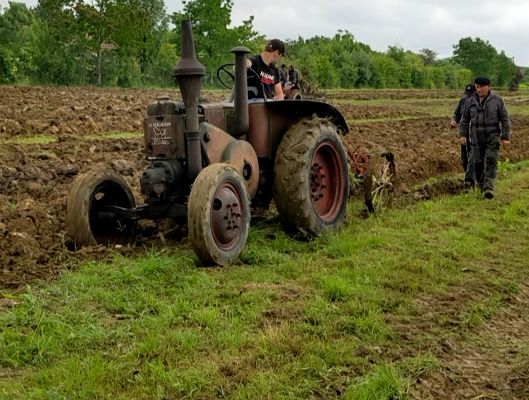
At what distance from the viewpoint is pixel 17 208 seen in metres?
7.62

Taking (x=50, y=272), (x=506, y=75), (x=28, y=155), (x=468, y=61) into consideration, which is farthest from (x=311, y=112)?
(x=468, y=61)

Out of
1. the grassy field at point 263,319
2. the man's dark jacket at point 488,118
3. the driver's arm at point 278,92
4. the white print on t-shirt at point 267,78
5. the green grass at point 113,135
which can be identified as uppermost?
the white print on t-shirt at point 267,78

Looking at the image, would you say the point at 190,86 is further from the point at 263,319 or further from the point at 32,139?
the point at 32,139

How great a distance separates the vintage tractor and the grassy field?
0.35 metres

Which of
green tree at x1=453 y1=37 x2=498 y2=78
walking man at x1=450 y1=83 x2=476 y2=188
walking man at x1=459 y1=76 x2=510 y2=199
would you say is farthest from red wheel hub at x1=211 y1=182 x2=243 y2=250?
green tree at x1=453 y1=37 x2=498 y2=78

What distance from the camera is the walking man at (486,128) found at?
400 inches

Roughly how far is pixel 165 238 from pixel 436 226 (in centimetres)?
311

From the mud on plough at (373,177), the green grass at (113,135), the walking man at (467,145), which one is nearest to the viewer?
the mud on plough at (373,177)

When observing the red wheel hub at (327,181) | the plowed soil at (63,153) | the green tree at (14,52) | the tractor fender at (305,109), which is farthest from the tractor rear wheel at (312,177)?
the green tree at (14,52)

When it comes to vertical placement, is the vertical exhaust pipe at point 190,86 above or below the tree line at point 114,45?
below

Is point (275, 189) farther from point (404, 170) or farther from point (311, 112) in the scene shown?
point (404, 170)

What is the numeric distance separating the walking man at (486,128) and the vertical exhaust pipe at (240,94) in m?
4.70

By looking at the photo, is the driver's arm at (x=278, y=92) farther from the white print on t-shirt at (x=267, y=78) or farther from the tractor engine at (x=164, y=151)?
the tractor engine at (x=164, y=151)

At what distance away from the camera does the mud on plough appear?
27.4 ft
